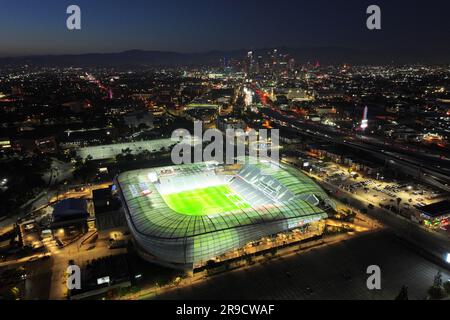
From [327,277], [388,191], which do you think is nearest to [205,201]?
[327,277]

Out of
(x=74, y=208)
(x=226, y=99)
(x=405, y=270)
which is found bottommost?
(x=405, y=270)

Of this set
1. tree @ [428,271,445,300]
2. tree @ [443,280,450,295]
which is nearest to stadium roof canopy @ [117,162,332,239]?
tree @ [428,271,445,300]

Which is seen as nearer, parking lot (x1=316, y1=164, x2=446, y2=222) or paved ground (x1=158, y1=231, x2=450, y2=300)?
paved ground (x1=158, y1=231, x2=450, y2=300)

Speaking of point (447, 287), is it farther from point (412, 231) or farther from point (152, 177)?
point (152, 177)

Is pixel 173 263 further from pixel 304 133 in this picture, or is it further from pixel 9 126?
pixel 9 126

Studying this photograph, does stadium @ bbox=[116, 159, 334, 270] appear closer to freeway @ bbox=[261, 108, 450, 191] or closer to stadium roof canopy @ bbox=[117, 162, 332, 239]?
stadium roof canopy @ bbox=[117, 162, 332, 239]

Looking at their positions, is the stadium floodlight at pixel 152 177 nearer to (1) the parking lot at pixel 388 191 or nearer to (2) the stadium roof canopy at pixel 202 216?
(2) the stadium roof canopy at pixel 202 216

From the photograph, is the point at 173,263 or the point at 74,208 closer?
the point at 173,263

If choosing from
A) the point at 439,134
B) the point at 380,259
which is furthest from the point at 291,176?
the point at 439,134
